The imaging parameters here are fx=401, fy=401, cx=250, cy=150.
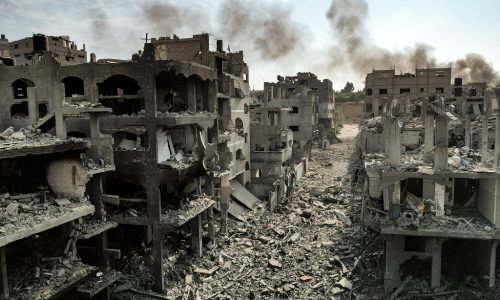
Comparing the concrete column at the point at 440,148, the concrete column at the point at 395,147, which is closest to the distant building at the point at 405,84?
the concrete column at the point at 395,147

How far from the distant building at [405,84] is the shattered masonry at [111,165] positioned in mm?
27150

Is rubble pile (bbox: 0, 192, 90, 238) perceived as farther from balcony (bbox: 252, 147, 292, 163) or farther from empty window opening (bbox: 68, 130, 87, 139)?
balcony (bbox: 252, 147, 292, 163)

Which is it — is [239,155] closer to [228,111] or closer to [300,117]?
[228,111]


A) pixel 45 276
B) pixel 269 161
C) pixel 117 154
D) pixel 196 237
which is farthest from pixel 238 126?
pixel 45 276

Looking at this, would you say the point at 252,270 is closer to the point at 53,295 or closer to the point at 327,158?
the point at 53,295

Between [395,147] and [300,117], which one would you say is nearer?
[395,147]

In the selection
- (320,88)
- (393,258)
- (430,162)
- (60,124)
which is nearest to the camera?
(60,124)

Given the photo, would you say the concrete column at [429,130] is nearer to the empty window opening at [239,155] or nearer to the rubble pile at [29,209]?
the empty window opening at [239,155]

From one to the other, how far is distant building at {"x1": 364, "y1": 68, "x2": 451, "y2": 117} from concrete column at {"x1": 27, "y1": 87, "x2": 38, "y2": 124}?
39.7 m

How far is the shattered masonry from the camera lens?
13062 millimetres

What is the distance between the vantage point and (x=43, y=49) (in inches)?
967

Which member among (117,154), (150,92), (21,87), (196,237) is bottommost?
(196,237)

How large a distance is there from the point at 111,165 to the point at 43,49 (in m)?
12.4

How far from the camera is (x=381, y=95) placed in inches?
2064
